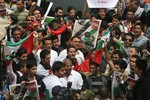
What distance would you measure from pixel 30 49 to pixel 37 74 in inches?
39.1

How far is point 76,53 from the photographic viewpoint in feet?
27.0

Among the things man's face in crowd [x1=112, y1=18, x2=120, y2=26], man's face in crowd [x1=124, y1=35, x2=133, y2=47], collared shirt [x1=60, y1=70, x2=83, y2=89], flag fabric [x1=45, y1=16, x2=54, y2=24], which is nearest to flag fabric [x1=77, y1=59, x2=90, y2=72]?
collared shirt [x1=60, y1=70, x2=83, y2=89]

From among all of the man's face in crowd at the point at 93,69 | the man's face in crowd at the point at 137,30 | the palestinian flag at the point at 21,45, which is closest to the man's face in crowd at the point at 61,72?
the man's face in crowd at the point at 93,69

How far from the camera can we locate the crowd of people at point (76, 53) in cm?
633

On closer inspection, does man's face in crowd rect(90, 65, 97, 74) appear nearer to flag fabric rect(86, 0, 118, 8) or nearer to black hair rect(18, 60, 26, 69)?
black hair rect(18, 60, 26, 69)

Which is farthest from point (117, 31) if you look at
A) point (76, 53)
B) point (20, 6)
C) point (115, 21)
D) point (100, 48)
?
point (20, 6)

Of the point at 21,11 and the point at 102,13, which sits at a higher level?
the point at 21,11

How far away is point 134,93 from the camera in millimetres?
986

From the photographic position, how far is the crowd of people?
20.8ft

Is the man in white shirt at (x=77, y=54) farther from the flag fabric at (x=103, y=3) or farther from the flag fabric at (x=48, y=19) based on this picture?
the flag fabric at (x=103, y=3)

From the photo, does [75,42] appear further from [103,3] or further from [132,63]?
[103,3]

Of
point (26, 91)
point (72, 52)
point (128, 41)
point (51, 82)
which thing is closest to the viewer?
point (26, 91)

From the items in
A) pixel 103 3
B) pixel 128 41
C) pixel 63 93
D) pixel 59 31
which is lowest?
pixel 63 93

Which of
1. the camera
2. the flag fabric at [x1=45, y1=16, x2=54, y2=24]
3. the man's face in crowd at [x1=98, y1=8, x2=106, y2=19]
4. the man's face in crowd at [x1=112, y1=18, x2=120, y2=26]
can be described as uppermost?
the man's face in crowd at [x1=98, y1=8, x2=106, y2=19]
